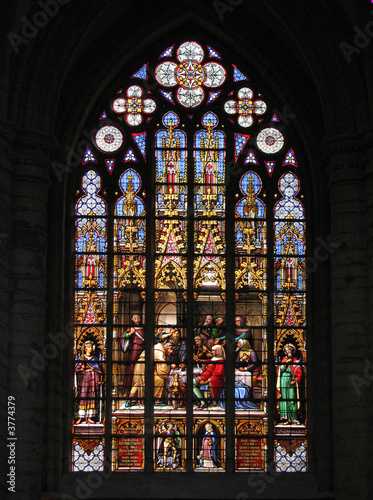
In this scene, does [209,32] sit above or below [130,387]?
above

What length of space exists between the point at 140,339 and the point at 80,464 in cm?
232

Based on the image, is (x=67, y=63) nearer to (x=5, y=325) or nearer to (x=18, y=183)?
(x=18, y=183)

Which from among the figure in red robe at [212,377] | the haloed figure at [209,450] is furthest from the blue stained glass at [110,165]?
the haloed figure at [209,450]

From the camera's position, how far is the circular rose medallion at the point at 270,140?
23.1 metres

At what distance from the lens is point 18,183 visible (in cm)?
2030

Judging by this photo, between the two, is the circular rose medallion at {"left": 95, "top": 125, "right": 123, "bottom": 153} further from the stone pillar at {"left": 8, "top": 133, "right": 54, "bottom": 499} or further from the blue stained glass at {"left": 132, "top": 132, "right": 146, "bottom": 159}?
the stone pillar at {"left": 8, "top": 133, "right": 54, "bottom": 499}

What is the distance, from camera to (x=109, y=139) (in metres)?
23.0

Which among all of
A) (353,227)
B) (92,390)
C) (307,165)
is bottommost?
(92,390)

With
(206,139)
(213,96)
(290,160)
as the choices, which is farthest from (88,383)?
(213,96)

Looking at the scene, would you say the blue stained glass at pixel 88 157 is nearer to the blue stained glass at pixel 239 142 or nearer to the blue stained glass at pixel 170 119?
the blue stained glass at pixel 170 119

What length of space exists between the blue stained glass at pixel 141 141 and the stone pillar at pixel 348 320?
3.78m

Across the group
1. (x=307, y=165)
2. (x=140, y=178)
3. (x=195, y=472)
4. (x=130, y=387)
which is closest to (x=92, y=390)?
(x=130, y=387)

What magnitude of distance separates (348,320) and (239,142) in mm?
4482

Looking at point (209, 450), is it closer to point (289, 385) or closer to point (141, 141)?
point (289, 385)
